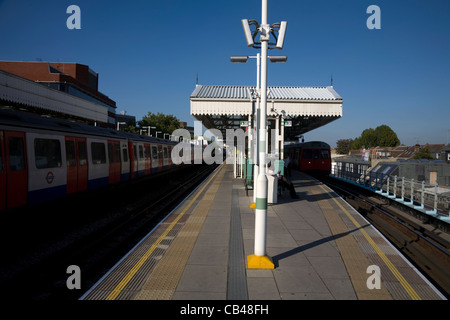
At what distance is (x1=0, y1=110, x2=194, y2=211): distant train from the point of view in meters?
6.55

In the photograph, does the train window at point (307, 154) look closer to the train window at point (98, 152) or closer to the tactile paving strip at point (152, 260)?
the train window at point (98, 152)

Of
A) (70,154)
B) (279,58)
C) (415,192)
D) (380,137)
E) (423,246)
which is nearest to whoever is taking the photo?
(279,58)

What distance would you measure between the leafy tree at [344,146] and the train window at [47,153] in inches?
4900

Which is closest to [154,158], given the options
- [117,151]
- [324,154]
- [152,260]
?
[117,151]

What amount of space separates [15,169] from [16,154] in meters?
0.35

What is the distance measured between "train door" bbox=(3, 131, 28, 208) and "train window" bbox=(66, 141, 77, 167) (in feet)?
6.27

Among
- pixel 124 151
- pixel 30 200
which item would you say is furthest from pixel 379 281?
pixel 124 151

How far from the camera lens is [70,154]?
9094 millimetres

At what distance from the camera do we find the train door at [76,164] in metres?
8.99

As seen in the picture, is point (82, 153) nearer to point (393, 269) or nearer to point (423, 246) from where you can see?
point (393, 269)

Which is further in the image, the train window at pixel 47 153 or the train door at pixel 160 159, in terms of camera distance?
the train door at pixel 160 159

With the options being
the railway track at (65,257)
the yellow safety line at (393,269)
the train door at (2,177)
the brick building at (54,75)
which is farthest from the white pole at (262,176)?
the brick building at (54,75)

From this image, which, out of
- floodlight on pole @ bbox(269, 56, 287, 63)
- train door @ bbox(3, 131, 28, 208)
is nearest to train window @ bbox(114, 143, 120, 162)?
train door @ bbox(3, 131, 28, 208)

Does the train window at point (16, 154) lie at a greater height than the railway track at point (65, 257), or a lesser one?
greater
